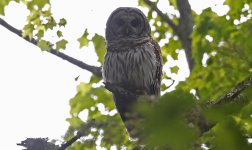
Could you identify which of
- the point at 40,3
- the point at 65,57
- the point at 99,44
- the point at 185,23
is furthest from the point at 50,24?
the point at 185,23

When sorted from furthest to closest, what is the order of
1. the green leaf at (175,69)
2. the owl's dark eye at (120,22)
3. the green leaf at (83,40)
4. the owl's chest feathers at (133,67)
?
the green leaf at (175,69)
the green leaf at (83,40)
the owl's dark eye at (120,22)
the owl's chest feathers at (133,67)

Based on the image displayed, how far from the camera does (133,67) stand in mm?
4328

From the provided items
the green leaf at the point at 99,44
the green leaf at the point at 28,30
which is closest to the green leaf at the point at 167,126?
the green leaf at the point at 99,44

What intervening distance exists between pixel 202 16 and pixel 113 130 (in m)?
2.89

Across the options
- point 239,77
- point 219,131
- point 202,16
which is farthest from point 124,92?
point 219,131

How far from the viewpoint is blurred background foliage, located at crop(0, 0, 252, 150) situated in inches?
23.0

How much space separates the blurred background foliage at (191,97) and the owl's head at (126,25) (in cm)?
52

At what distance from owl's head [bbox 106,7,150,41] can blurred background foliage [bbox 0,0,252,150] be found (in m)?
0.52

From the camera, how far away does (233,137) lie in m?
0.61

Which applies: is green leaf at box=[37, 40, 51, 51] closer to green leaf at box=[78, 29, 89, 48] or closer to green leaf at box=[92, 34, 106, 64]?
green leaf at box=[92, 34, 106, 64]

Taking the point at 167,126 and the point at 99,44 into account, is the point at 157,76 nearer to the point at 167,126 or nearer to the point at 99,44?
the point at 99,44

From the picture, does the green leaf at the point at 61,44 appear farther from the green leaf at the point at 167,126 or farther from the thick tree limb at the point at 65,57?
the green leaf at the point at 167,126

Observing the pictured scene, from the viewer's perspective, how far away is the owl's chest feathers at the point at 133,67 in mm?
4313

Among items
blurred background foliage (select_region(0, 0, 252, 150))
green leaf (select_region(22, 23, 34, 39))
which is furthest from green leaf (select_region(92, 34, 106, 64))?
green leaf (select_region(22, 23, 34, 39))
